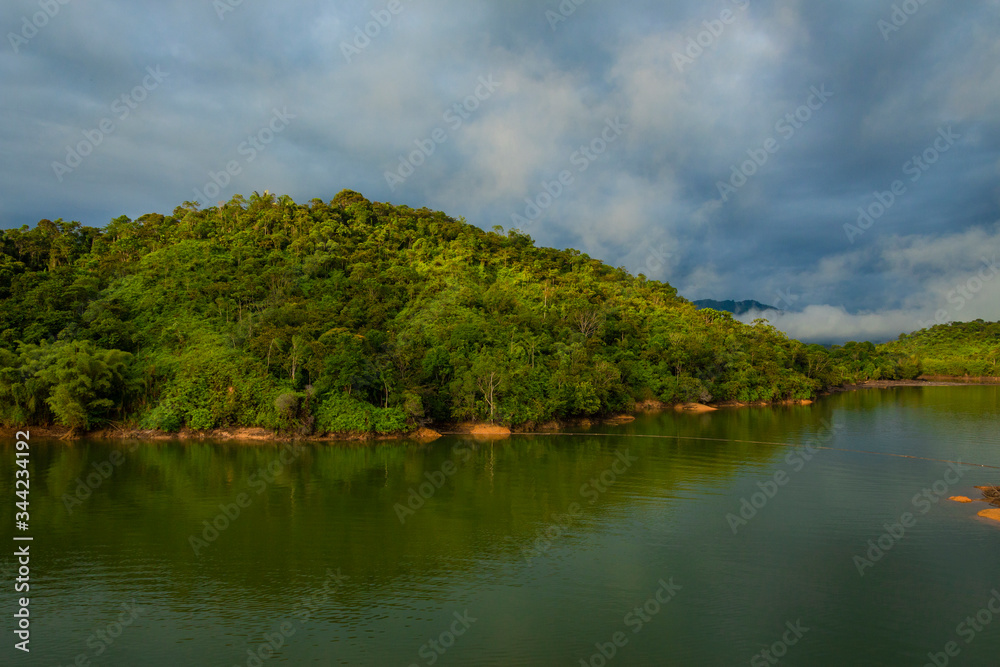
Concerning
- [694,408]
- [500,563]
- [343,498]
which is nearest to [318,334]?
[343,498]

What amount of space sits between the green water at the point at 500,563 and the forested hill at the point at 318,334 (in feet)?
22.2

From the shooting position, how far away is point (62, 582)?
48.3ft

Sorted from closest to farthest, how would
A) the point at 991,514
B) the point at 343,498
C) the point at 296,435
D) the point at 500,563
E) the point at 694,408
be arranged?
the point at 500,563
the point at 991,514
the point at 343,498
the point at 296,435
the point at 694,408

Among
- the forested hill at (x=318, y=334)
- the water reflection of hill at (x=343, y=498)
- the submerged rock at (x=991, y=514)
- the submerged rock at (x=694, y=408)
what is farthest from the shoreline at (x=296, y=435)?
the submerged rock at (x=991, y=514)

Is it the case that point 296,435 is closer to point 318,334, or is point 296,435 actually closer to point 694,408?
point 318,334

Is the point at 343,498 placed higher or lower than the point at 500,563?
higher

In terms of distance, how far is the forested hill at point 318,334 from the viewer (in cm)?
3678

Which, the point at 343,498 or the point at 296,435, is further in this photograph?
the point at 296,435

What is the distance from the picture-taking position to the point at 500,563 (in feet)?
53.9

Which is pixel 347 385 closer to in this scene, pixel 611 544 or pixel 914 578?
pixel 611 544

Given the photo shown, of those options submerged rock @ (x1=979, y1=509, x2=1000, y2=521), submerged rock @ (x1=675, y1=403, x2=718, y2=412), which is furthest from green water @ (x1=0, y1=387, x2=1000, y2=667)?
submerged rock @ (x1=675, y1=403, x2=718, y2=412)

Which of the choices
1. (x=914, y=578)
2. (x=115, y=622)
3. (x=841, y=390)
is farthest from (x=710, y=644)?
(x=841, y=390)

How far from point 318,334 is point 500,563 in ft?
86.5

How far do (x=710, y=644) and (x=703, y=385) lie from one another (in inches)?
1984
